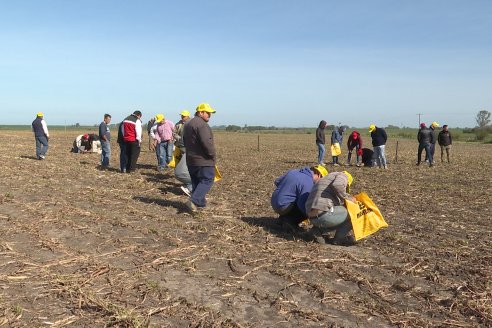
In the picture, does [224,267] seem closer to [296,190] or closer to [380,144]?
[296,190]

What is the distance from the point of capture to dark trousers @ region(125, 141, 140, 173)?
12.7m

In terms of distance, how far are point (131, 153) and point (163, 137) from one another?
3.47ft


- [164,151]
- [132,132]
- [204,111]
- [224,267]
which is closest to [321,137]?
[164,151]

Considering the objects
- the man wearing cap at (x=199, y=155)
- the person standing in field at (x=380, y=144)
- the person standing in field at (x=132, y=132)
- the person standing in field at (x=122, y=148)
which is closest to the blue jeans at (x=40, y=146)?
the person standing in field at (x=122, y=148)

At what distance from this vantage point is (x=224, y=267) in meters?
5.00

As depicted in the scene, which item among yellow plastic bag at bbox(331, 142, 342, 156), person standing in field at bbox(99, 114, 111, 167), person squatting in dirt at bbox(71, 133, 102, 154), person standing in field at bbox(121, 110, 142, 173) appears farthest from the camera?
person squatting in dirt at bbox(71, 133, 102, 154)

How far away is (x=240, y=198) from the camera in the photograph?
31.8ft

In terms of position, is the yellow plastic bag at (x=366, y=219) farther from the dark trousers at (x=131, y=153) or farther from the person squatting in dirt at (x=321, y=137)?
the person squatting in dirt at (x=321, y=137)

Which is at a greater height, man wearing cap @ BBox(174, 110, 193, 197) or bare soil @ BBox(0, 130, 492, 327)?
man wearing cap @ BBox(174, 110, 193, 197)

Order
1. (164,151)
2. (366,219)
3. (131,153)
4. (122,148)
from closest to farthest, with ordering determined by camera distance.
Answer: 1. (366,219)
2. (131,153)
3. (122,148)
4. (164,151)

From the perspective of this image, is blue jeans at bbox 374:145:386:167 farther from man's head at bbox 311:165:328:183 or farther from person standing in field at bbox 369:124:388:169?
man's head at bbox 311:165:328:183

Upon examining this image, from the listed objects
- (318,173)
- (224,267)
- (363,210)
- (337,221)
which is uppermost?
(318,173)

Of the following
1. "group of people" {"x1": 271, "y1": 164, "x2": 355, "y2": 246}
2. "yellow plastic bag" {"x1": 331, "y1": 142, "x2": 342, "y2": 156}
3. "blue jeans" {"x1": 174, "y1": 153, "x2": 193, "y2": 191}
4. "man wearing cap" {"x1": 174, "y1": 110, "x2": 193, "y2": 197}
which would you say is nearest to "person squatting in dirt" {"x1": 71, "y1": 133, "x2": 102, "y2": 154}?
"yellow plastic bag" {"x1": 331, "y1": 142, "x2": 342, "y2": 156}

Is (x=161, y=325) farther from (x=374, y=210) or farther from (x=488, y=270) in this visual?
(x=488, y=270)
